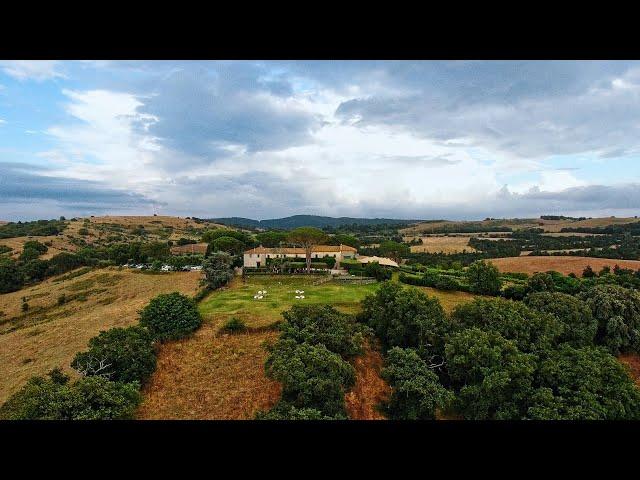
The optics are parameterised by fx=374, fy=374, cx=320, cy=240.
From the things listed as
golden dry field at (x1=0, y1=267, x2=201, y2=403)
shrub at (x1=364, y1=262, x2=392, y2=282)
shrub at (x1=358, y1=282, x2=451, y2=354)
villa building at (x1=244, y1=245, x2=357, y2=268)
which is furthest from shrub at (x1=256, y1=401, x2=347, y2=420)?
villa building at (x1=244, y1=245, x2=357, y2=268)

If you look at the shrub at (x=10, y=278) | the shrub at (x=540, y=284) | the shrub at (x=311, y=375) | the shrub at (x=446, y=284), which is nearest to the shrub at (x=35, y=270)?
the shrub at (x=10, y=278)

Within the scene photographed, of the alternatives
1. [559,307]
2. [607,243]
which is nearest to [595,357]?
[559,307]

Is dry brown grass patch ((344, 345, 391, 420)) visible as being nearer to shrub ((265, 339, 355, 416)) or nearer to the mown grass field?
the mown grass field

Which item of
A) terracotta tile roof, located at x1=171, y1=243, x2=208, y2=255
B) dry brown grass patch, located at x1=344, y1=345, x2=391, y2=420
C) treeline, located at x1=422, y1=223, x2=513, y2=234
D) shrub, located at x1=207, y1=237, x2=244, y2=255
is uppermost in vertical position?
shrub, located at x1=207, y1=237, x2=244, y2=255

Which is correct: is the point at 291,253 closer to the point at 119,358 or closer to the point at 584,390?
the point at 119,358

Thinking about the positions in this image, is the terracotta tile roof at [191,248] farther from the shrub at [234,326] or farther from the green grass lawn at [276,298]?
the shrub at [234,326]

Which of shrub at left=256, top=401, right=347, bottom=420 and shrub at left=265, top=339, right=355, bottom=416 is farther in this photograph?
shrub at left=265, top=339, right=355, bottom=416
